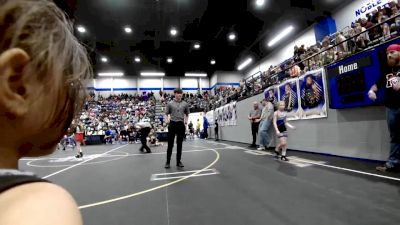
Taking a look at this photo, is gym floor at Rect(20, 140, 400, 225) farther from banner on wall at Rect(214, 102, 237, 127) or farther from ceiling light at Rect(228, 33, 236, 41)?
ceiling light at Rect(228, 33, 236, 41)

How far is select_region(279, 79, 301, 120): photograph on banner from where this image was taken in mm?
7648

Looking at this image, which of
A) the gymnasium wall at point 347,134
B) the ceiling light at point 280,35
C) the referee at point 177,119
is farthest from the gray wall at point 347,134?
the ceiling light at point 280,35

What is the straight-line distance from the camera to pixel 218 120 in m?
17.1

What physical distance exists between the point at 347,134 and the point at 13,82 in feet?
21.2

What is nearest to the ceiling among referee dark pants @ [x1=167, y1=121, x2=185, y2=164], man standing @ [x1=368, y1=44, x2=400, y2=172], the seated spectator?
the seated spectator

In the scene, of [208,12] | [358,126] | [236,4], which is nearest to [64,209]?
[358,126]

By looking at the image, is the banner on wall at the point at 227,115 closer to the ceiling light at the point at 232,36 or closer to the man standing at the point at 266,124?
the man standing at the point at 266,124

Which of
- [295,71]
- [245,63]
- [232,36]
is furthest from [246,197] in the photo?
[245,63]

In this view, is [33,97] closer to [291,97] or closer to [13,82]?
[13,82]

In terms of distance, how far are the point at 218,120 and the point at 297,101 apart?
9.68 m

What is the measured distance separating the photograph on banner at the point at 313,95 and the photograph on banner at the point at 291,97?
0.26 meters

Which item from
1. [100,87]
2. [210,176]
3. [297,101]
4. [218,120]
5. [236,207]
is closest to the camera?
[236,207]

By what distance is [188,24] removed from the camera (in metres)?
16.2

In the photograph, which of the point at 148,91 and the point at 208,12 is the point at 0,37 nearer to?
the point at 208,12
